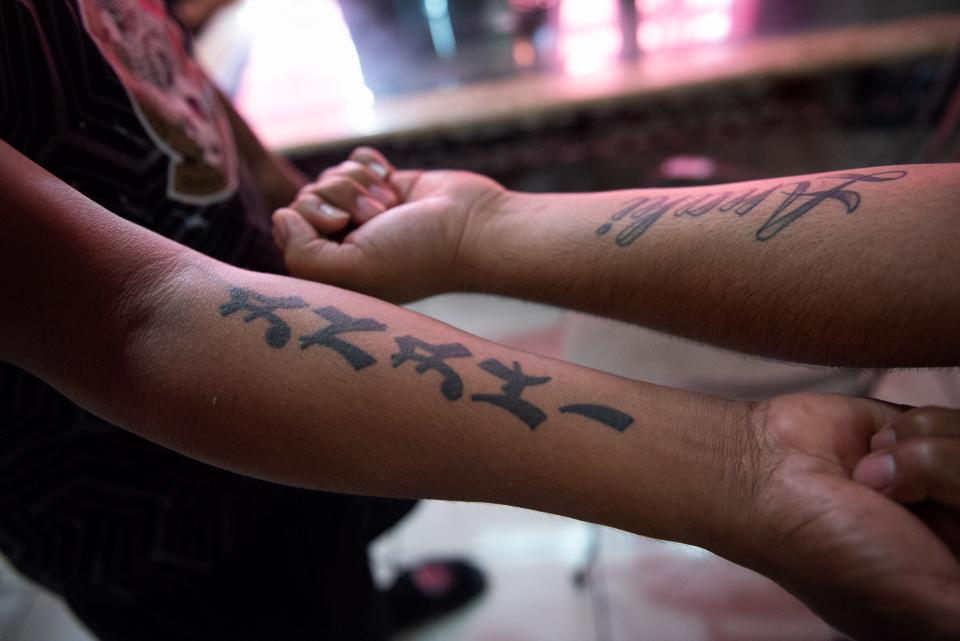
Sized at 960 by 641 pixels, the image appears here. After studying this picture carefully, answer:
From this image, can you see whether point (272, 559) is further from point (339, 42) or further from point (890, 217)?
point (339, 42)

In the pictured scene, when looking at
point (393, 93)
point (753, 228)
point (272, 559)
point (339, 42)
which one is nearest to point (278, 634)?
point (272, 559)

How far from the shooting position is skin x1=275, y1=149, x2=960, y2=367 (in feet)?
1.47

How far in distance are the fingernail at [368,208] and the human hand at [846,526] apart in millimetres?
445

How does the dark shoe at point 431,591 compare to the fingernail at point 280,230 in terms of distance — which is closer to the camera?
the fingernail at point 280,230

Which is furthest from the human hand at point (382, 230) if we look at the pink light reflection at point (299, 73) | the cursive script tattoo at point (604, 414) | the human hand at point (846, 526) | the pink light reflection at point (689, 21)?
the pink light reflection at point (689, 21)

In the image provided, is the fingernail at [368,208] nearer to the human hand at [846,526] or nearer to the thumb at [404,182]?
the thumb at [404,182]

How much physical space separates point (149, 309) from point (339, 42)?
4.54ft

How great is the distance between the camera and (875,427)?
1.40 ft

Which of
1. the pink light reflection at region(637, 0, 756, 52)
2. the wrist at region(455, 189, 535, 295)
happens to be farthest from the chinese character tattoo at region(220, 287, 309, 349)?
the pink light reflection at region(637, 0, 756, 52)

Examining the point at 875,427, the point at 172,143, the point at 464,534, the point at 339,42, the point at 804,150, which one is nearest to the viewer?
the point at 875,427

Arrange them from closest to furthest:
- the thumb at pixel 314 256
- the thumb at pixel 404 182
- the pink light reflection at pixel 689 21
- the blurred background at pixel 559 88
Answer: the thumb at pixel 314 256, the thumb at pixel 404 182, the blurred background at pixel 559 88, the pink light reflection at pixel 689 21

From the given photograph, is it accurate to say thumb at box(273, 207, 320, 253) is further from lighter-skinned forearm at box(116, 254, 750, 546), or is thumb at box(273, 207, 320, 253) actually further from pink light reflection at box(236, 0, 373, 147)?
pink light reflection at box(236, 0, 373, 147)

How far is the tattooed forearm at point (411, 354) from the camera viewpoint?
0.45 meters

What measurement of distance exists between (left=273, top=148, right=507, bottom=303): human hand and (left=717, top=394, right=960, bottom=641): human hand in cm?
37
